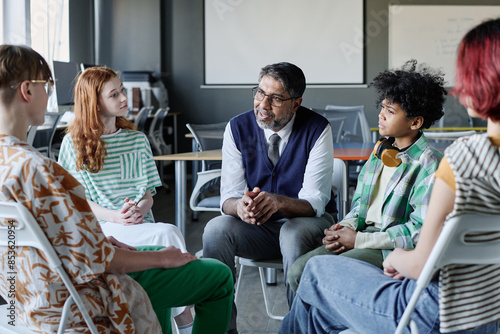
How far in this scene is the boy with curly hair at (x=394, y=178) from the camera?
5.85 ft

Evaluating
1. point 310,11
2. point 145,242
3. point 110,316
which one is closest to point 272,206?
point 145,242

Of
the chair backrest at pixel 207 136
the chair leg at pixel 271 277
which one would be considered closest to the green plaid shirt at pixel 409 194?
the chair leg at pixel 271 277

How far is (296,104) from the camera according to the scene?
7.57 feet

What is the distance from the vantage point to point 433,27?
25.6 feet

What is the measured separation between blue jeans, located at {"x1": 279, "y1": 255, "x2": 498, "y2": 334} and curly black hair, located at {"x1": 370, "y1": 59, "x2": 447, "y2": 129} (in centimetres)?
69

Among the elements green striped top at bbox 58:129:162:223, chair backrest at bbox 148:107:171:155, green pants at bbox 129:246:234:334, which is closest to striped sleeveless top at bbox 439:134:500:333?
green pants at bbox 129:246:234:334

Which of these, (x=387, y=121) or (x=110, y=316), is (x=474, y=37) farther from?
(x=110, y=316)

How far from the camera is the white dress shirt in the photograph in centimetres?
221

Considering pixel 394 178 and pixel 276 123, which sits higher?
pixel 276 123

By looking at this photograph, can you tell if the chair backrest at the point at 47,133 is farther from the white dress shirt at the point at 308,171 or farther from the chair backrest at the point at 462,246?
the chair backrest at the point at 462,246

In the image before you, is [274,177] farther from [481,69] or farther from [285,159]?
[481,69]

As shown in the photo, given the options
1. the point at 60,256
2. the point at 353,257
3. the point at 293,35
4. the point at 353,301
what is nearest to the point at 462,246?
the point at 353,301

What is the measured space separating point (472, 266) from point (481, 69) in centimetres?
40

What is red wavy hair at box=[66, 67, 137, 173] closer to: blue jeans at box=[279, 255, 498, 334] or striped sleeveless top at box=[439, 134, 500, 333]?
blue jeans at box=[279, 255, 498, 334]
